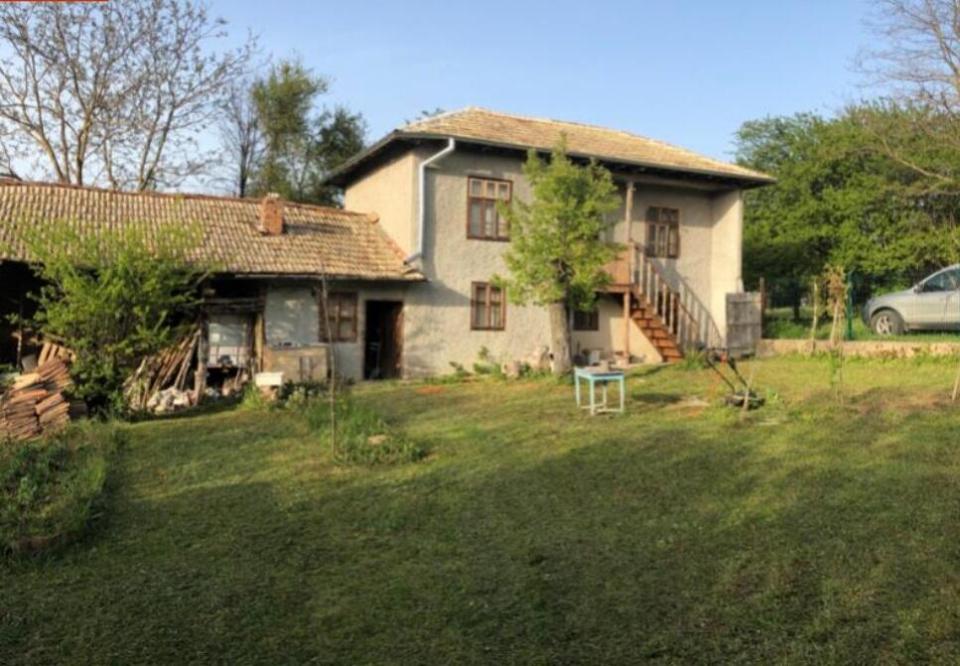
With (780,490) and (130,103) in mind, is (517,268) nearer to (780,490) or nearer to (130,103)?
(780,490)

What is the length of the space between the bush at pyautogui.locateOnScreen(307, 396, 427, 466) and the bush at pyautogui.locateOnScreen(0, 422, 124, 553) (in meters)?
2.33

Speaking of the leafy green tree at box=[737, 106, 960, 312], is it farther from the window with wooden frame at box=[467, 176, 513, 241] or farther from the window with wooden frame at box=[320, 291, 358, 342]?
the window with wooden frame at box=[320, 291, 358, 342]

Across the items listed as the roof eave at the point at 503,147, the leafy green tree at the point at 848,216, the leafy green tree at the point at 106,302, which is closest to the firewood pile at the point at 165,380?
the leafy green tree at the point at 106,302

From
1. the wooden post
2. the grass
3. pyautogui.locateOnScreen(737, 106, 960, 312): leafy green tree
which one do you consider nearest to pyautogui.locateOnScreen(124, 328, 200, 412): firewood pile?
the wooden post

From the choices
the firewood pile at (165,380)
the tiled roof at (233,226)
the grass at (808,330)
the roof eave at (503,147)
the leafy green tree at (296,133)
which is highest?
the leafy green tree at (296,133)

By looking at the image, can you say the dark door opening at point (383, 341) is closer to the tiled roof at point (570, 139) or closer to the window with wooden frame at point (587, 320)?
the tiled roof at point (570, 139)

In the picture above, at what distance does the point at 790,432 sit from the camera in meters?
8.40

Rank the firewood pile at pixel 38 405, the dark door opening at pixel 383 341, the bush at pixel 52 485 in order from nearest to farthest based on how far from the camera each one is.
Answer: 1. the bush at pixel 52 485
2. the firewood pile at pixel 38 405
3. the dark door opening at pixel 383 341

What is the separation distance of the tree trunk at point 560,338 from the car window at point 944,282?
871cm

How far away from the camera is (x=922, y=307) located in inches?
662

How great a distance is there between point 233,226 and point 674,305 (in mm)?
10849

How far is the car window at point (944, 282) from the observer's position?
16.3 meters

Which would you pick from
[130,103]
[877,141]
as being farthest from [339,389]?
[877,141]

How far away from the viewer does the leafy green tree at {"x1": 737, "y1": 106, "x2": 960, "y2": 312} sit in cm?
2464
